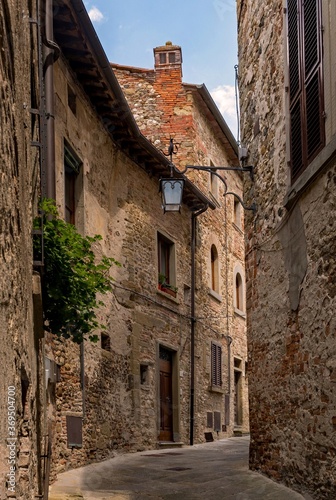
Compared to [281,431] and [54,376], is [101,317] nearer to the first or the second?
[54,376]

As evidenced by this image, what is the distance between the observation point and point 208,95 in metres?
18.3

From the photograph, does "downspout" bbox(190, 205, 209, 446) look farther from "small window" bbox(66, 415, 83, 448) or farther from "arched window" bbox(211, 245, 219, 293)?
"small window" bbox(66, 415, 83, 448)

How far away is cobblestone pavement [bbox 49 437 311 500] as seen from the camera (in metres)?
7.59

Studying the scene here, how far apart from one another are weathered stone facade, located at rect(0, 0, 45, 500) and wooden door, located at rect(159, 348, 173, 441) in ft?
28.1

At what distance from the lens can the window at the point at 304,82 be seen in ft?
22.8

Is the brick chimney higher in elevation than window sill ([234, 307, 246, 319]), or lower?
higher

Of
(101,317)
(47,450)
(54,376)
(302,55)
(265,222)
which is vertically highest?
(302,55)

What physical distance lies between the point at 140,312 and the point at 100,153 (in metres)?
3.09

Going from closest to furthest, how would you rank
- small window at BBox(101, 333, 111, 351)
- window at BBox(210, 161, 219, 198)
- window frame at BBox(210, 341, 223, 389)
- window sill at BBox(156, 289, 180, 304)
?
small window at BBox(101, 333, 111, 351) < window sill at BBox(156, 289, 180, 304) < window frame at BBox(210, 341, 223, 389) < window at BBox(210, 161, 219, 198)

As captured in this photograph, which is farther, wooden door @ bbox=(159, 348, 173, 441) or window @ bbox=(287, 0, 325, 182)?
wooden door @ bbox=(159, 348, 173, 441)

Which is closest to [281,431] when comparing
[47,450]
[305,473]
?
[305,473]

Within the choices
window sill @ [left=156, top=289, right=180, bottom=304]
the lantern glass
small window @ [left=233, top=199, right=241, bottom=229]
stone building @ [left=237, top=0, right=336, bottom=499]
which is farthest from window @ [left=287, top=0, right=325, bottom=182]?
small window @ [left=233, top=199, right=241, bottom=229]

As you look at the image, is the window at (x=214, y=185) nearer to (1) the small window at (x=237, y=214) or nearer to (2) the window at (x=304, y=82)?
(1) the small window at (x=237, y=214)

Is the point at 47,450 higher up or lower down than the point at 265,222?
lower down
